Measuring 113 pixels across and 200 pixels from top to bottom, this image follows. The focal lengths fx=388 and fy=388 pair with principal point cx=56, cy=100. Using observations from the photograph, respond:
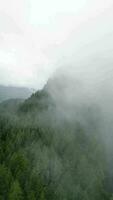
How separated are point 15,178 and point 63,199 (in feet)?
88.2

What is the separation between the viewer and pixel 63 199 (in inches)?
7820

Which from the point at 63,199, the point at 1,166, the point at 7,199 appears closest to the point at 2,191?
the point at 7,199

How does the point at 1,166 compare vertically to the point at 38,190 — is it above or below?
above

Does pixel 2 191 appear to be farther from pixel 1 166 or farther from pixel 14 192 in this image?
pixel 1 166

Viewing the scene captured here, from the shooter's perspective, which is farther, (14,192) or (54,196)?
(54,196)

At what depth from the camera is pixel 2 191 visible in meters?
181

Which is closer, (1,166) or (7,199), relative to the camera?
(7,199)

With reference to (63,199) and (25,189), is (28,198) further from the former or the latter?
A: (63,199)

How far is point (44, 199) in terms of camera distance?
190 metres

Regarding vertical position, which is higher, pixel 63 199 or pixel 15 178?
pixel 15 178

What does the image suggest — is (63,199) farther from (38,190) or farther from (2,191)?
(2,191)

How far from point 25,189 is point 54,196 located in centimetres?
1665

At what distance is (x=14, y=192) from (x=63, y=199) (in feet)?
106

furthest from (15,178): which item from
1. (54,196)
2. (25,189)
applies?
(54,196)
